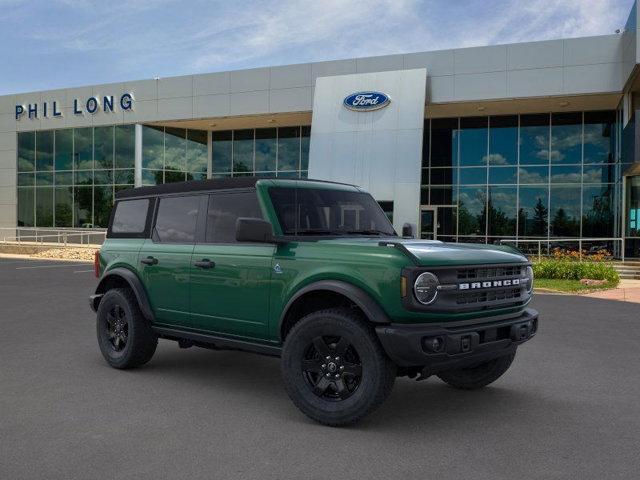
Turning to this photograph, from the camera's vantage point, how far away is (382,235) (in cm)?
616

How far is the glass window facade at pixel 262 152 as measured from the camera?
108 ft

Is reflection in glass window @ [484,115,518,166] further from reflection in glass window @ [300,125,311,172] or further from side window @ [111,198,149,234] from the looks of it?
side window @ [111,198,149,234]

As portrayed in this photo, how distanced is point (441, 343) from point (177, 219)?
10.4 feet

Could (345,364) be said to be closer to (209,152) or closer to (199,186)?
(199,186)

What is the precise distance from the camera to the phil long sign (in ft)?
111

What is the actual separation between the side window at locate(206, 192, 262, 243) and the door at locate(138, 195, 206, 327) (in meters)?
0.21

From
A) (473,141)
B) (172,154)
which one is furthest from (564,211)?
(172,154)

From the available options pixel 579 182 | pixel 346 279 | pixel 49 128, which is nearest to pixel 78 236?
pixel 49 128

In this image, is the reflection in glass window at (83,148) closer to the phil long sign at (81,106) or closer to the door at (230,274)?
the phil long sign at (81,106)

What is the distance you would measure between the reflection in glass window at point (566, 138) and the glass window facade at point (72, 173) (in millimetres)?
21368

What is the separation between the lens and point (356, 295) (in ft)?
15.4

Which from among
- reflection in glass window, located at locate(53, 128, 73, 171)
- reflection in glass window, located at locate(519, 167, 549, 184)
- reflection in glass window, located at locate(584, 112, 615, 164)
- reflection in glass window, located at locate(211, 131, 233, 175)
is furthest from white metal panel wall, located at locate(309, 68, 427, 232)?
reflection in glass window, located at locate(53, 128, 73, 171)

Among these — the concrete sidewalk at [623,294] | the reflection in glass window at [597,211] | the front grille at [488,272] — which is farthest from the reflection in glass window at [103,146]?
the front grille at [488,272]

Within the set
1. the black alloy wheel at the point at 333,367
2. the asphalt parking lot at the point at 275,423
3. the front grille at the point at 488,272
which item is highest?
the front grille at the point at 488,272
